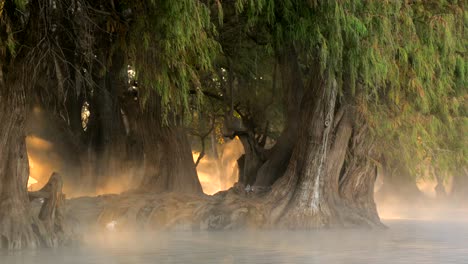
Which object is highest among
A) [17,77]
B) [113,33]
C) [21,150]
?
[113,33]

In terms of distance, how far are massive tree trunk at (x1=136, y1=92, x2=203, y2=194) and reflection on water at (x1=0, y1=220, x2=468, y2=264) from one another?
2.85 meters

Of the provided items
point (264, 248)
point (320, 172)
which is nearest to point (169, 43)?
point (264, 248)

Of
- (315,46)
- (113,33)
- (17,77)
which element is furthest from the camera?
(315,46)

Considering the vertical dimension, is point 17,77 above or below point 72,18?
below

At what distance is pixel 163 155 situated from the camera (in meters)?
21.1

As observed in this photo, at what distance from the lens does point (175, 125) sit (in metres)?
20.8

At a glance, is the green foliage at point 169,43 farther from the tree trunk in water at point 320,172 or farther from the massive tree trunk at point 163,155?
the massive tree trunk at point 163,155

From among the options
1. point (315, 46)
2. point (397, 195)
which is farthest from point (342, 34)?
point (397, 195)

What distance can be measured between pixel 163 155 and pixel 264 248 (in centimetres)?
687

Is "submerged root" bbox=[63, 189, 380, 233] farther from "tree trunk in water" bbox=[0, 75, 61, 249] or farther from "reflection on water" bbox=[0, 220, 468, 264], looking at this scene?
"tree trunk in water" bbox=[0, 75, 61, 249]

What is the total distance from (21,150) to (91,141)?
8128 millimetres

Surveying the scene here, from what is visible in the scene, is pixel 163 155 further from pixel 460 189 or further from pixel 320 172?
pixel 460 189

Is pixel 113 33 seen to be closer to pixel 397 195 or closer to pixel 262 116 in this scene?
pixel 262 116

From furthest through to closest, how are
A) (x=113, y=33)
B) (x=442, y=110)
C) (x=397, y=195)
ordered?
(x=397, y=195)
(x=442, y=110)
(x=113, y=33)
